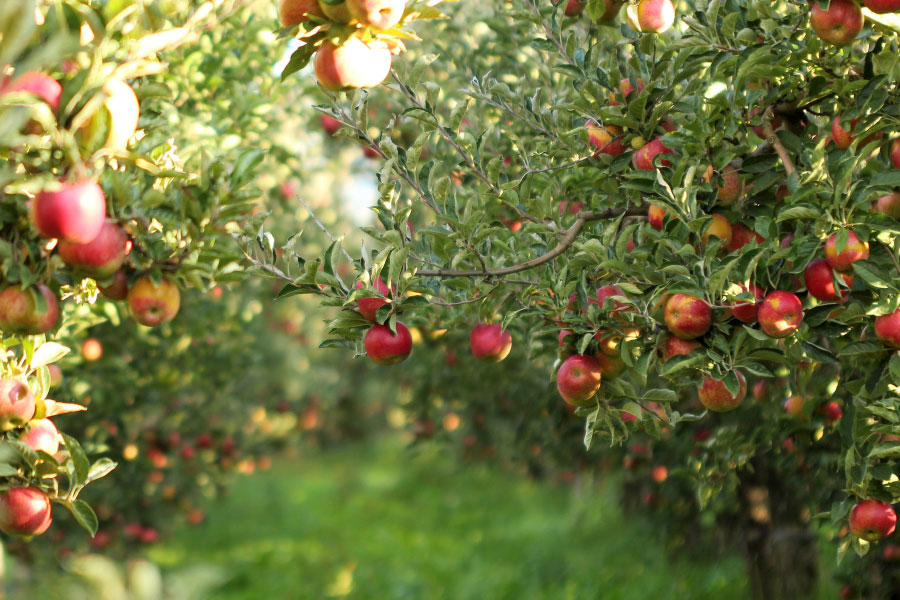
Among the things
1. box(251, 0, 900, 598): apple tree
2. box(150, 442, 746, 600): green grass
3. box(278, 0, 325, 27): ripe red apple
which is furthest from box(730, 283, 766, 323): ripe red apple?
box(150, 442, 746, 600): green grass

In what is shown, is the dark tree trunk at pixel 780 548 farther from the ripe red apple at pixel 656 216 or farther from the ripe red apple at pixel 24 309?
the ripe red apple at pixel 24 309

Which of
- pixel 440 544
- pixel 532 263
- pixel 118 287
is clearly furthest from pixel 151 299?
pixel 440 544

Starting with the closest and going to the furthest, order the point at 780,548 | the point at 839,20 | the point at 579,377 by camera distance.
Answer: the point at 839,20 → the point at 579,377 → the point at 780,548

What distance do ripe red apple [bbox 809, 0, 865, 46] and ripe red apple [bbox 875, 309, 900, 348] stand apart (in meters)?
0.68

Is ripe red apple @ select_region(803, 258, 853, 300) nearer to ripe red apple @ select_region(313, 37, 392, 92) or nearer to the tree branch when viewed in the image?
the tree branch

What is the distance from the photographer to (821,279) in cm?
214

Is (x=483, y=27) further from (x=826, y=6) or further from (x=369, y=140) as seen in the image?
(x=826, y=6)

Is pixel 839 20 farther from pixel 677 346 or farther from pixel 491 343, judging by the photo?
pixel 491 343

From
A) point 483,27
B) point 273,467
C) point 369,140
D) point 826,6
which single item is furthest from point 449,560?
point 273,467

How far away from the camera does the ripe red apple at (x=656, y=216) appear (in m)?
2.35

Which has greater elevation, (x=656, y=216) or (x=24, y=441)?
(x=656, y=216)

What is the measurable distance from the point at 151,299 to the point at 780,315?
1.45 meters

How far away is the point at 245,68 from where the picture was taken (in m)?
4.04

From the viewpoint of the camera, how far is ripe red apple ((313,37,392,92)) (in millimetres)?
1903
